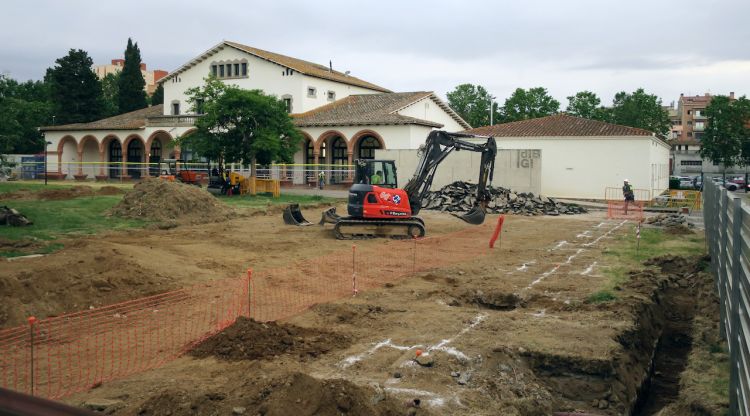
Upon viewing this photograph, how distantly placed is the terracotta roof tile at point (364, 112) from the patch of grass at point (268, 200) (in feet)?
37.2

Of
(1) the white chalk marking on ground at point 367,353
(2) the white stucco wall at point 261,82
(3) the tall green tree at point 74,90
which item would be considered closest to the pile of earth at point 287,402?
(1) the white chalk marking on ground at point 367,353

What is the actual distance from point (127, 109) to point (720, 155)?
6851 cm

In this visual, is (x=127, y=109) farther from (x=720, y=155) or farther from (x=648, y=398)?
(x=648, y=398)

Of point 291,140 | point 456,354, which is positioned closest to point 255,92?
point 291,140

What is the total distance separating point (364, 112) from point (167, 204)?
28221 millimetres

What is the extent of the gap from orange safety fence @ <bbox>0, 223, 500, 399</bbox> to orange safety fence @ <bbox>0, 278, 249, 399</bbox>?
0.01m

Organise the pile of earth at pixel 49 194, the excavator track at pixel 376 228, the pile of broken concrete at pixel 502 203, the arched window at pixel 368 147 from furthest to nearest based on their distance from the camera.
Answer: the arched window at pixel 368 147, the pile of broken concrete at pixel 502 203, the pile of earth at pixel 49 194, the excavator track at pixel 376 228

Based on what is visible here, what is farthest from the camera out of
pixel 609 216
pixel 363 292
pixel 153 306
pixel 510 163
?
pixel 510 163

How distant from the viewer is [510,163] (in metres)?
39.1

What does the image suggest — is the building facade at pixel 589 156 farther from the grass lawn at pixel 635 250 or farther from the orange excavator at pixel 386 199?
the orange excavator at pixel 386 199

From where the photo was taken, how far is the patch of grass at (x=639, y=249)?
1554 cm

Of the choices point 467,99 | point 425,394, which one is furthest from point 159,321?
point 467,99

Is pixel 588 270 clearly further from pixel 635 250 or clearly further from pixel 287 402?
pixel 287 402

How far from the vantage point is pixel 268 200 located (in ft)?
119
